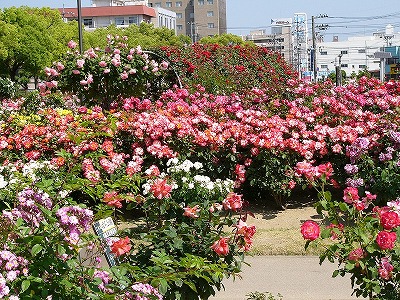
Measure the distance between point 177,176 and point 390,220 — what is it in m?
2.47

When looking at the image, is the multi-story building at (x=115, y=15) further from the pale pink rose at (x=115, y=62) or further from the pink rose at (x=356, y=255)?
the pink rose at (x=356, y=255)

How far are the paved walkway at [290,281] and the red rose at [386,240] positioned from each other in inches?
70.6

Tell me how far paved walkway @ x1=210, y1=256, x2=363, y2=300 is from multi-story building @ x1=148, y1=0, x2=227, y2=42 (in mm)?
118697

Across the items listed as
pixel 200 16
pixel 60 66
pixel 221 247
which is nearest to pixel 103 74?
pixel 60 66

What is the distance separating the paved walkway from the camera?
5203 millimetres

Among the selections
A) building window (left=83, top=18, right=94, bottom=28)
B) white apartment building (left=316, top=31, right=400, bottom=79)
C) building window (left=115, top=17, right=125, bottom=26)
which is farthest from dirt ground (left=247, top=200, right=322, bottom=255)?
white apartment building (left=316, top=31, right=400, bottom=79)

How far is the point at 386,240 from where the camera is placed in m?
3.34

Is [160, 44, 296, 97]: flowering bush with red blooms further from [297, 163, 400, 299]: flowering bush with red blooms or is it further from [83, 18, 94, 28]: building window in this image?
[83, 18, 94, 28]: building window

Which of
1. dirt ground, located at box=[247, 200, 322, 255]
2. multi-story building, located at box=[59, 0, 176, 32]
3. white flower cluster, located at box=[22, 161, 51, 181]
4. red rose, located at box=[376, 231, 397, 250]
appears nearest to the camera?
red rose, located at box=[376, 231, 397, 250]

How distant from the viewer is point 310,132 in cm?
840

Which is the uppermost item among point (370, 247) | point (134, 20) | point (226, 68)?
point (134, 20)

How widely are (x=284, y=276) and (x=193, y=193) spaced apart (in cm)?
108

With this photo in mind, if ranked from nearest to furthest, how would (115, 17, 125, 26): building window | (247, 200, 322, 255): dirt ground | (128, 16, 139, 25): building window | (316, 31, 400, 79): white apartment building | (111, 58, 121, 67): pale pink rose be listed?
1. (247, 200, 322, 255): dirt ground
2. (111, 58, 121, 67): pale pink rose
3. (128, 16, 139, 25): building window
4. (115, 17, 125, 26): building window
5. (316, 31, 400, 79): white apartment building

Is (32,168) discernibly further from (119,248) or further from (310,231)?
(310,231)
